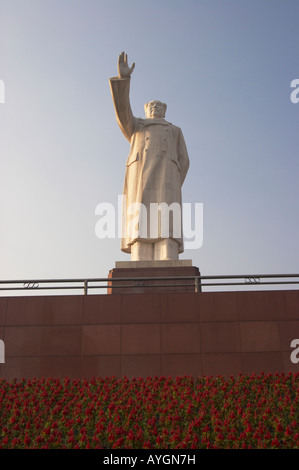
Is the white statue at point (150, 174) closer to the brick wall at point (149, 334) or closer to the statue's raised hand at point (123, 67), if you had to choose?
the statue's raised hand at point (123, 67)

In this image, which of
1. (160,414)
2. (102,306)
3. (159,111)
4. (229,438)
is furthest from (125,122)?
(229,438)

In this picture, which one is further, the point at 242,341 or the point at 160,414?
the point at 242,341

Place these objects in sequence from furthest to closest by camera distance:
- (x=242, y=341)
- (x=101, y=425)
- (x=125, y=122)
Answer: (x=125, y=122) < (x=242, y=341) < (x=101, y=425)

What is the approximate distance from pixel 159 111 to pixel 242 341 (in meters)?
4.81

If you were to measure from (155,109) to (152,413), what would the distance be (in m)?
6.08

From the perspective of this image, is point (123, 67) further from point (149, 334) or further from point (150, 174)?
point (149, 334)

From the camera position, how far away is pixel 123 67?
8.23m

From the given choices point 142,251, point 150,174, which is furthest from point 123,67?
point 142,251

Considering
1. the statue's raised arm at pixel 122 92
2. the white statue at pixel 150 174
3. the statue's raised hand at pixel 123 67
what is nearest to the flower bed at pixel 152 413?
the white statue at pixel 150 174

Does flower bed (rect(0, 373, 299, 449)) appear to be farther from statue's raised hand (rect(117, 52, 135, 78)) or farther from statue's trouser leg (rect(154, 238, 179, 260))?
statue's raised hand (rect(117, 52, 135, 78))

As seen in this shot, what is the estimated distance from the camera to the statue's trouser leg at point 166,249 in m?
8.01

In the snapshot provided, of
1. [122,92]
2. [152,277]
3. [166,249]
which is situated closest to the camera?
[152,277]
